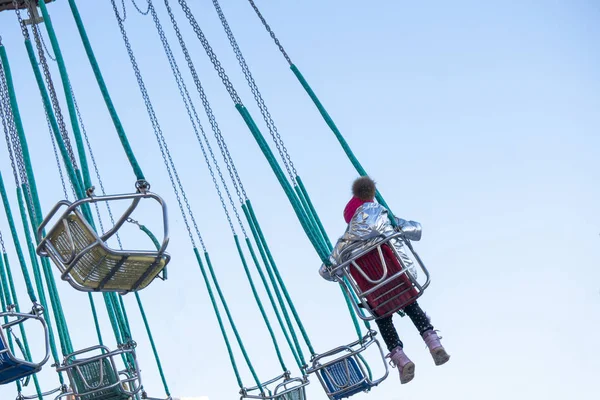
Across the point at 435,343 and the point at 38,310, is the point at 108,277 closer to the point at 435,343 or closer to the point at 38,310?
the point at 38,310

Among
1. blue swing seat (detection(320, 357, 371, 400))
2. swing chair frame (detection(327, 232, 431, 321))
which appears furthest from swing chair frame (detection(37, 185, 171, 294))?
blue swing seat (detection(320, 357, 371, 400))

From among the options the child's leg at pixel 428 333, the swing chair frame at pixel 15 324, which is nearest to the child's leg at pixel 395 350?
the child's leg at pixel 428 333

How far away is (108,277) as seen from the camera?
4.46 meters

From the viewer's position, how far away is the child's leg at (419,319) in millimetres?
5438

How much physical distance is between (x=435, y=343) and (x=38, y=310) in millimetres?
2268

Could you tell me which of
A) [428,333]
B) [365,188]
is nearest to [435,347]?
[428,333]

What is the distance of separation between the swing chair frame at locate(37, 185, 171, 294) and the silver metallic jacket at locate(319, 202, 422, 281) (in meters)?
1.17

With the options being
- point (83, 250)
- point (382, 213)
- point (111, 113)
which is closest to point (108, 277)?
point (83, 250)

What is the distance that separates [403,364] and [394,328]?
22cm

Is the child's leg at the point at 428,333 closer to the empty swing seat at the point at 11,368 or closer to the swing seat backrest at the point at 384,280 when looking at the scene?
the swing seat backrest at the point at 384,280

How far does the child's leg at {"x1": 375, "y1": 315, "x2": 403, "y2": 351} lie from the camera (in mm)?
5508

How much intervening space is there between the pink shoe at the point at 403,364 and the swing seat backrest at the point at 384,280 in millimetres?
244

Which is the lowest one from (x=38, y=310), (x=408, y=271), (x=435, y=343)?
(x=435, y=343)

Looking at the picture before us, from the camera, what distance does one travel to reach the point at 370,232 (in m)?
5.22
